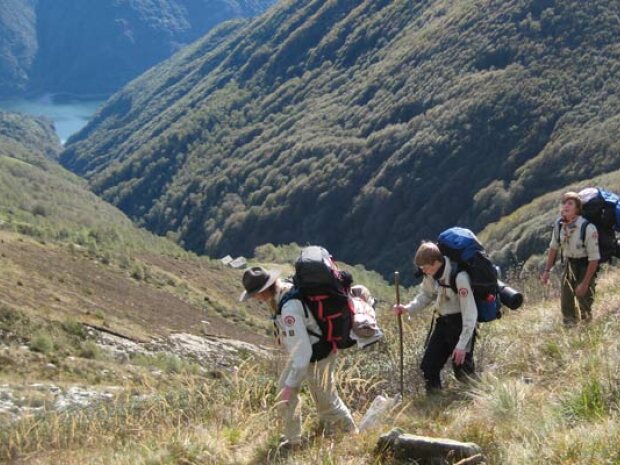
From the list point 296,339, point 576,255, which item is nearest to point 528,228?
point 576,255

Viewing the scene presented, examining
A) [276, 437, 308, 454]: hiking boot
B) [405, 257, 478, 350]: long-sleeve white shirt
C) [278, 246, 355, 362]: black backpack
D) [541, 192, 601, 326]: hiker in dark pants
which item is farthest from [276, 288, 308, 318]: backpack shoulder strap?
[541, 192, 601, 326]: hiker in dark pants

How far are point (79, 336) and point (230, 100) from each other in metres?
143

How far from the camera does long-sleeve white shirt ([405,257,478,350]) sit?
5.06 metres

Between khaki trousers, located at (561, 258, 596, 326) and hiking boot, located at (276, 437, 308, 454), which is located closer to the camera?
hiking boot, located at (276, 437, 308, 454)

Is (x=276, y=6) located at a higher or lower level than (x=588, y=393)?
higher

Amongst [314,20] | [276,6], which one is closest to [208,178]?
[314,20]

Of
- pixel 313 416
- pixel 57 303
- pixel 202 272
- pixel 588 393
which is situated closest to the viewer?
pixel 588 393

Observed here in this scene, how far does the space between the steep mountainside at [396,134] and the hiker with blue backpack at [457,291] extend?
72.4 m

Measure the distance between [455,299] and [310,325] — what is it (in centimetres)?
126

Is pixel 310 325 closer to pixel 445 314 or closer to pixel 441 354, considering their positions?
pixel 445 314

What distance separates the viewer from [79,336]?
21719 mm

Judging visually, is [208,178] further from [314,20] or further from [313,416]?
[313,416]

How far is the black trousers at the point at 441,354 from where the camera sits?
5.41m

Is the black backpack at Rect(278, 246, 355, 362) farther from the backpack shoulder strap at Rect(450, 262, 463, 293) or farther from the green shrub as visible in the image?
the green shrub
